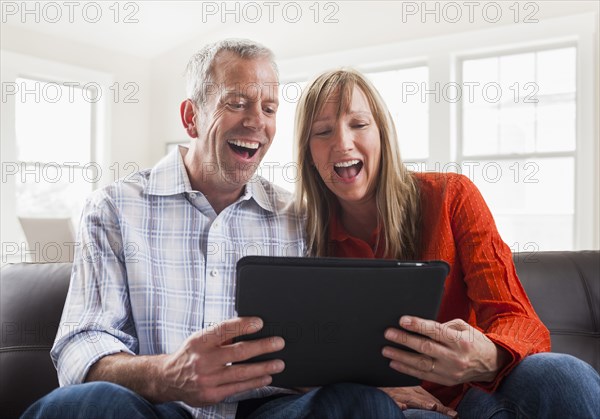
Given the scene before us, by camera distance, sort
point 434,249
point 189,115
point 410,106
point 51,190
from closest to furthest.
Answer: point 434,249
point 189,115
point 410,106
point 51,190

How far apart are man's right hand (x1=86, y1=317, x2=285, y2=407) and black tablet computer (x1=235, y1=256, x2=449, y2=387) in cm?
2

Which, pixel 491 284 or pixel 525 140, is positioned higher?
pixel 525 140

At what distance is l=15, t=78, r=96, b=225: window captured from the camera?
6.07 meters

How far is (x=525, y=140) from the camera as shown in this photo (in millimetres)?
5309

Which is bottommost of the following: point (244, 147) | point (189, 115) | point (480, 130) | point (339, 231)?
point (339, 231)

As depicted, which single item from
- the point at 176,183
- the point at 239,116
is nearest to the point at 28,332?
the point at 176,183

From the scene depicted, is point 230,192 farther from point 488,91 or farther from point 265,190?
point 488,91

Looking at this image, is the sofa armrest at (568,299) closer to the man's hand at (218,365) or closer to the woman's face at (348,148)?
the woman's face at (348,148)

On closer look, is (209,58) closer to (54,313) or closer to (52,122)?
(54,313)

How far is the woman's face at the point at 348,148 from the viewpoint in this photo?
1701mm

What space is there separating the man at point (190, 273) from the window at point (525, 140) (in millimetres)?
3717

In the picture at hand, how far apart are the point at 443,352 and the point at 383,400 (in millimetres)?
160

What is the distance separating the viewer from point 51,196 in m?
6.29

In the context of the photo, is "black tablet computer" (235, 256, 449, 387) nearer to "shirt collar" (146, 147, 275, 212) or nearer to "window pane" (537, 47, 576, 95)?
"shirt collar" (146, 147, 275, 212)
